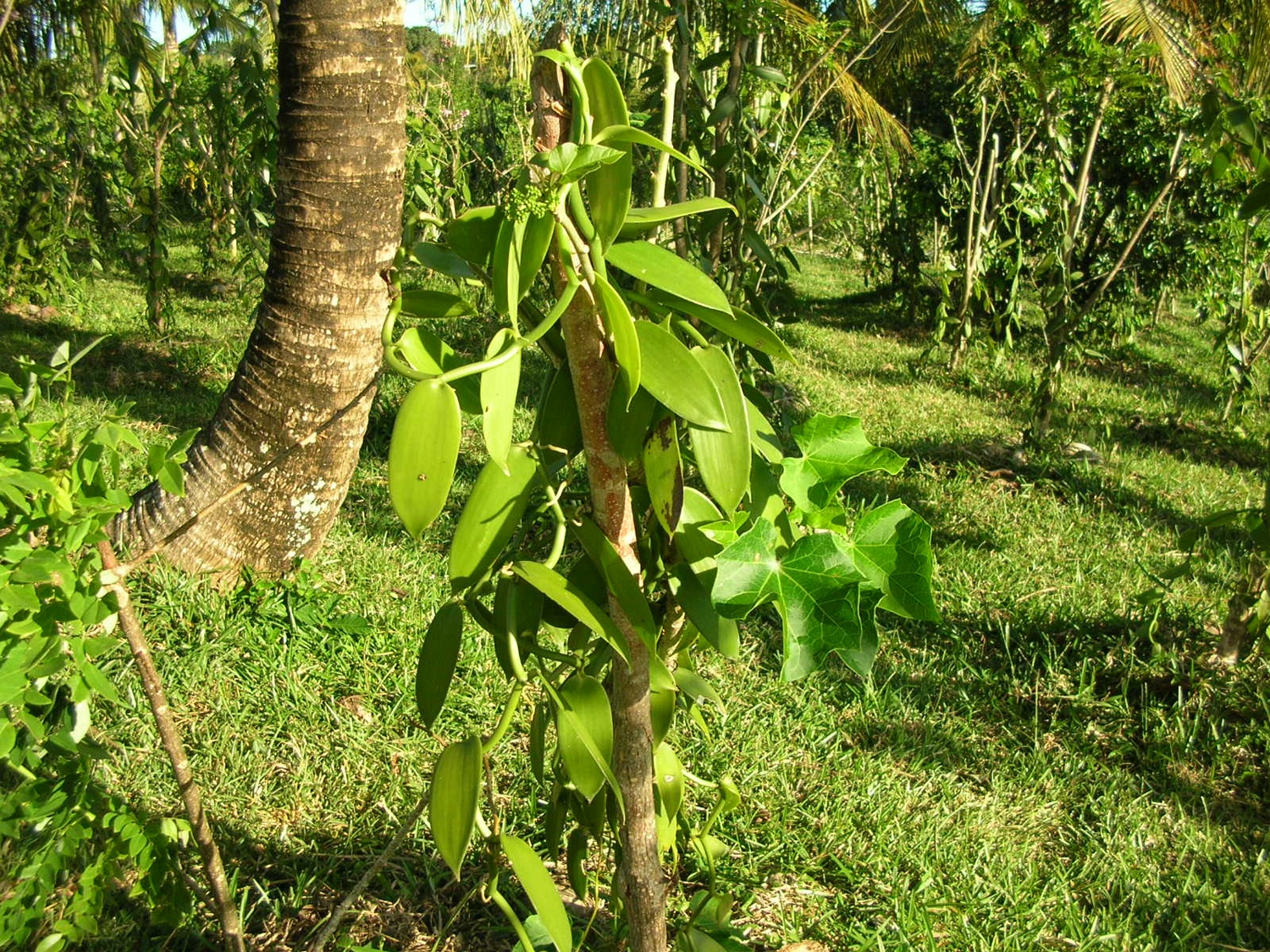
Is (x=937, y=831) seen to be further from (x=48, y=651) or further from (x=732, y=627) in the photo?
(x=48, y=651)

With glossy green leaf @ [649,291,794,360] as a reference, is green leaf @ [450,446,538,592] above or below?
below

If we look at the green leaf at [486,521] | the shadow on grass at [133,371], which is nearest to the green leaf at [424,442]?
the green leaf at [486,521]

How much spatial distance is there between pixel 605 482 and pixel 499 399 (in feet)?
0.50

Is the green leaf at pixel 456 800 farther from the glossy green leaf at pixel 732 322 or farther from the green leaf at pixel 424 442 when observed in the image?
the glossy green leaf at pixel 732 322

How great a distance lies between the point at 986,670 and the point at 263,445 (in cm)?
143

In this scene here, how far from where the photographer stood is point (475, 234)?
1.89 ft

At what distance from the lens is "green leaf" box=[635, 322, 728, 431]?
0.56 meters

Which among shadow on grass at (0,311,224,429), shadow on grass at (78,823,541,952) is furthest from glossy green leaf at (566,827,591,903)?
shadow on grass at (0,311,224,429)

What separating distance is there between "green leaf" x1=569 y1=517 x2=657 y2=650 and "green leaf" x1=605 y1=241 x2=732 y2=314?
18cm

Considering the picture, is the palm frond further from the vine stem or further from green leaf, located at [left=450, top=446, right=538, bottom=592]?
the vine stem

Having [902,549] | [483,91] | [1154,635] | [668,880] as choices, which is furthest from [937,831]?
[483,91]

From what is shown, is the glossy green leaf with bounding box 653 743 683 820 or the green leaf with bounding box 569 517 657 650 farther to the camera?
the glossy green leaf with bounding box 653 743 683 820

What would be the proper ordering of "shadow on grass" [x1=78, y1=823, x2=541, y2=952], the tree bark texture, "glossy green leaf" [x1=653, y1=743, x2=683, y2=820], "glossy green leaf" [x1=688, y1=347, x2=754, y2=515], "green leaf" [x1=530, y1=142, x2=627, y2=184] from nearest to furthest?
"green leaf" [x1=530, y1=142, x2=627, y2=184], "glossy green leaf" [x1=688, y1=347, x2=754, y2=515], "glossy green leaf" [x1=653, y1=743, x2=683, y2=820], "shadow on grass" [x1=78, y1=823, x2=541, y2=952], the tree bark texture

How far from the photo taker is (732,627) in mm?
723
